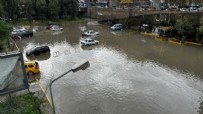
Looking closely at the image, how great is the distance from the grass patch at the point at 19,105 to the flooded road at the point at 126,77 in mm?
2300

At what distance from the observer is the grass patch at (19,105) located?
13.0 metres

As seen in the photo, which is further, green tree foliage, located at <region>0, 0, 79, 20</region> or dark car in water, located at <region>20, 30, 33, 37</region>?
green tree foliage, located at <region>0, 0, 79, 20</region>

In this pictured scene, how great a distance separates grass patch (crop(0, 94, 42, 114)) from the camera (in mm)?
13042

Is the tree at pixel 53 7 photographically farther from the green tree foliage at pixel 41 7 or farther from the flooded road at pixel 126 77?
the flooded road at pixel 126 77

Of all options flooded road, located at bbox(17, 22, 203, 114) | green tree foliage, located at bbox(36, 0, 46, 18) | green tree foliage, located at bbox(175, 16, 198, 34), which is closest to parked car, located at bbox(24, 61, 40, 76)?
flooded road, located at bbox(17, 22, 203, 114)

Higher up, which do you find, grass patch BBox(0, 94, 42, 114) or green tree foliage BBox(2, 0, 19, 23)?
green tree foliage BBox(2, 0, 19, 23)

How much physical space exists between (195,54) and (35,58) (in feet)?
76.1

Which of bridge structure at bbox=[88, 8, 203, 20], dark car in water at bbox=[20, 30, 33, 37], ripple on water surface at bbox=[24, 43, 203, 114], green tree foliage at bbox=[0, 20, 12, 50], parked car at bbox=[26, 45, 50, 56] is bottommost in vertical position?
ripple on water surface at bbox=[24, 43, 203, 114]

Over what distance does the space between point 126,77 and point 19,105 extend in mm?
14440

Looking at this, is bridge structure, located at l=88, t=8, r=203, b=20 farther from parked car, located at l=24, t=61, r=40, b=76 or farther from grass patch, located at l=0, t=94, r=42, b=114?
grass patch, located at l=0, t=94, r=42, b=114

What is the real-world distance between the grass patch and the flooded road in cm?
230

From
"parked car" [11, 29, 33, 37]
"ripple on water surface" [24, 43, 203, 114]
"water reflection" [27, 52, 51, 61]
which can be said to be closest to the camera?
"ripple on water surface" [24, 43, 203, 114]

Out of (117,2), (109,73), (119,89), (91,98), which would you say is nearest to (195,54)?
(109,73)

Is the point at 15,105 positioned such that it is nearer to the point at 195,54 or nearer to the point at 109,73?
the point at 109,73
